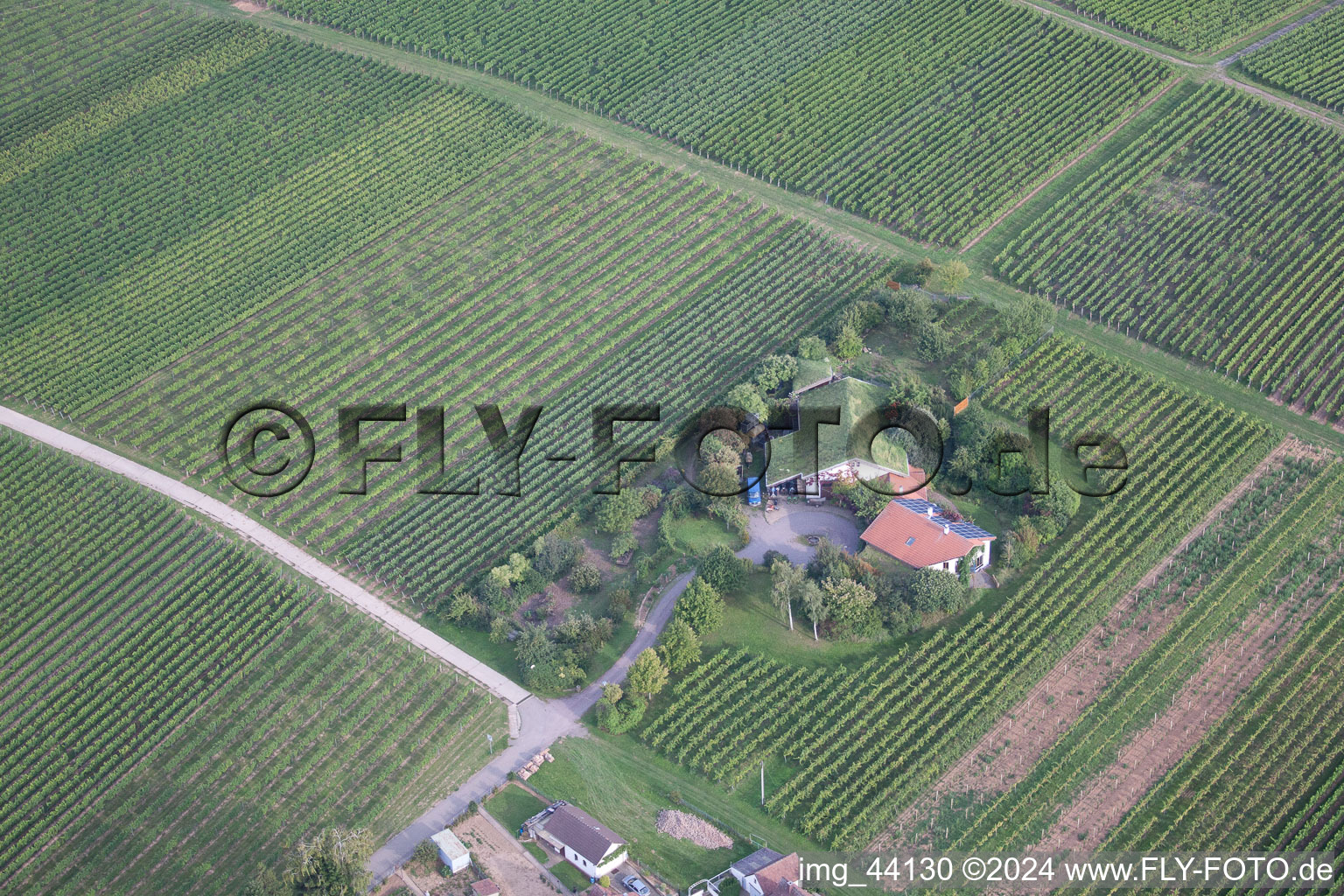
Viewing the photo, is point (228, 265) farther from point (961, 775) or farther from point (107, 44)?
point (961, 775)

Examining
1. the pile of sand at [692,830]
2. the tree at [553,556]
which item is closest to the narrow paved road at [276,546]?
the tree at [553,556]

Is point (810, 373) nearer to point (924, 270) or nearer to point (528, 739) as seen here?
point (924, 270)

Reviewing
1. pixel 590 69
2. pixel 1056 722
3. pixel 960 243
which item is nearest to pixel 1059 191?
pixel 960 243

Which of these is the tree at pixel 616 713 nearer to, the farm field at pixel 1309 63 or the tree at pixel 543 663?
the tree at pixel 543 663

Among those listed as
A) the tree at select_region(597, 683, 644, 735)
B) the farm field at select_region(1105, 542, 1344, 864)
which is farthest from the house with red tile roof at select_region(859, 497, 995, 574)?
the tree at select_region(597, 683, 644, 735)

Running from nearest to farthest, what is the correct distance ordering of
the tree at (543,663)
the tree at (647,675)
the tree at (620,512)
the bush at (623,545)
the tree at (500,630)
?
the tree at (647,675) < the tree at (543,663) < the tree at (500,630) < the bush at (623,545) < the tree at (620,512)

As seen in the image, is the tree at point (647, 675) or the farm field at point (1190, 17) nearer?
the tree at point (647, 675)
